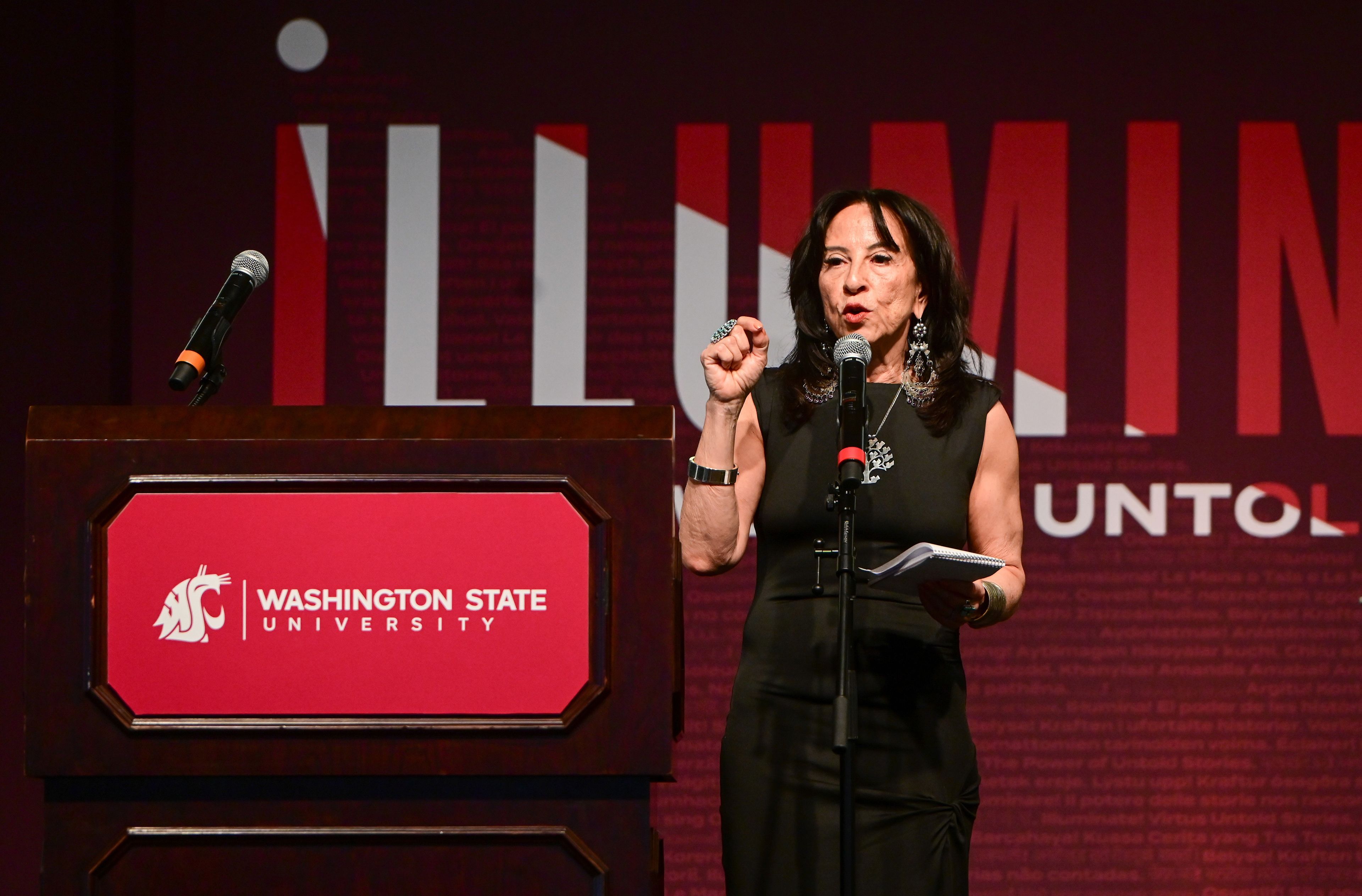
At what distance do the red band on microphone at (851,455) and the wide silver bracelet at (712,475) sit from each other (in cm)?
23

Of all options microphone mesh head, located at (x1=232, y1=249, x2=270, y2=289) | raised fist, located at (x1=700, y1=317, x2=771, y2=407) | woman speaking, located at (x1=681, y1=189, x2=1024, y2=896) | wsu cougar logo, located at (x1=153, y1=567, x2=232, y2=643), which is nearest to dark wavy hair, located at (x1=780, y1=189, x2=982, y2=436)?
woman speaking, located at (x1=681, y1=189, x2=1024, y2=896)

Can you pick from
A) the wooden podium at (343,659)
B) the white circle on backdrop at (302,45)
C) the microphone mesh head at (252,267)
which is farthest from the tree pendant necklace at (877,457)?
the white circle on backdrop at (302,45)

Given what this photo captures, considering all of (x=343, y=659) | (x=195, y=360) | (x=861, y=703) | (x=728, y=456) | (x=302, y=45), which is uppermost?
(x=302, y=45)

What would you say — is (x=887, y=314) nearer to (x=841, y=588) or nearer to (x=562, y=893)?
(x=841, y=588)

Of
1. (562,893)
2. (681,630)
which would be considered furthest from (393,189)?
(562,893)

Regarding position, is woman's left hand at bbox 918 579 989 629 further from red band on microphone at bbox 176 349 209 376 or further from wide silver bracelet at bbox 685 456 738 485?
red band on microphone at bbox 176 349 209 376

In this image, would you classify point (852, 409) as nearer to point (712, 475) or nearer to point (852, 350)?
point (852, 350)

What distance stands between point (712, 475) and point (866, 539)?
10.0 inches

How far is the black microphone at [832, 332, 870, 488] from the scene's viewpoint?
4.79 feet

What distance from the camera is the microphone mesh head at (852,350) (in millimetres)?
1539

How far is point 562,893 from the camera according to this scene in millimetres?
1319

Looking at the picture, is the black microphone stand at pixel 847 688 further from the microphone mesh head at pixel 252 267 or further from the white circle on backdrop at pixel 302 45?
the white circle on backdrop at pixel 302 45

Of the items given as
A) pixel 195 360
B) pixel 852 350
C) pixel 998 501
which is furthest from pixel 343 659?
pixel 998 501

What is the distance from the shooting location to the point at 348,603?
134cm
